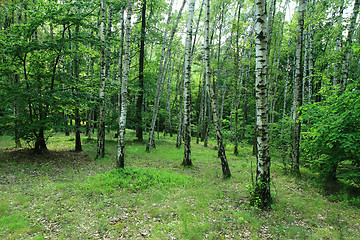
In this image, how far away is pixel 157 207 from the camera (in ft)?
16.2

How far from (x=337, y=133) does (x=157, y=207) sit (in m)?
5.69

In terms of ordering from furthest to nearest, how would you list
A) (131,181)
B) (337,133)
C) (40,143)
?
(40,143) → (131,181) → (337,133)

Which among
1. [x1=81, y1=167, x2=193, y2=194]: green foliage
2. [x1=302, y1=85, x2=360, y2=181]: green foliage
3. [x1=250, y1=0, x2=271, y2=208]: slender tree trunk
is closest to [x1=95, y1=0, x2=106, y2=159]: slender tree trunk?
[x1=81, y1=167, x2=193, y2=194]: green foliage

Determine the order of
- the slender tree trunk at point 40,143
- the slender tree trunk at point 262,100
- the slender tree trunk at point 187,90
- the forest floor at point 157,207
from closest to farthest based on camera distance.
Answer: the forest floor at point 157,207 → the slender tree trunk at point 262,100 → the slender tree trunk at point 187,90 → the slender tree trunk at point 40,143

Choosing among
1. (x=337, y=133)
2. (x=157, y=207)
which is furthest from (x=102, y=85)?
(x=337, y=133)

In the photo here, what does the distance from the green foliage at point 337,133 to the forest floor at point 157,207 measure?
38.2 inches

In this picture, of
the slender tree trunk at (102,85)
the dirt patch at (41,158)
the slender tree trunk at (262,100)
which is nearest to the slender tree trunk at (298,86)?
the slender tree trunk at (262,100)

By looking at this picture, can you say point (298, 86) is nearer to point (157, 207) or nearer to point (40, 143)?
point (157, 207)

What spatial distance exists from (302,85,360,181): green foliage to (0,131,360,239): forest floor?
0.97m

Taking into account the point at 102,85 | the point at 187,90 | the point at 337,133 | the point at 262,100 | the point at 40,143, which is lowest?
the point at 40,143

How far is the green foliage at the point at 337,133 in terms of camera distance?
5.07 meters

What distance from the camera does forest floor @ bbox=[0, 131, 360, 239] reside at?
392 centimetres

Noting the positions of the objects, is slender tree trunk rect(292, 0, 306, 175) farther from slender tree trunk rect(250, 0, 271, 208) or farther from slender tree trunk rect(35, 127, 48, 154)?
slender tree trunk rect(35, 127, 48, 154)

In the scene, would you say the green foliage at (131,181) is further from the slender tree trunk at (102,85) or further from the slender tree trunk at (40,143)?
the slender tree trunk at (40,143)
